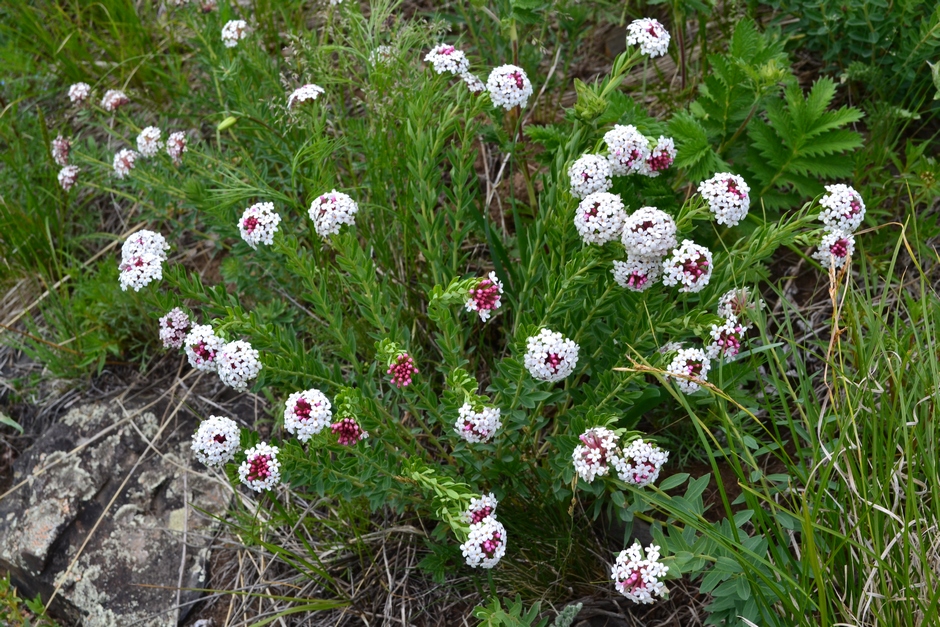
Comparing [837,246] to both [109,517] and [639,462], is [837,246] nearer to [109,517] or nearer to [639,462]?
[639,462]

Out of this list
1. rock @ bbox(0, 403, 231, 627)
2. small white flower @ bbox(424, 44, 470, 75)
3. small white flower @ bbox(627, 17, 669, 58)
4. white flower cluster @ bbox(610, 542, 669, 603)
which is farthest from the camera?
rock @ bbox(0, 403, 231, 627)

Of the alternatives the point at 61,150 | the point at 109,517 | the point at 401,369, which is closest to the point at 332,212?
the point at 401,369

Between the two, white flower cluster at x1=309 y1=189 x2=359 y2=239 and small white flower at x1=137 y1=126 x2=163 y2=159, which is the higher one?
white flower cluster at x1=309 y1=189 x2=359 y2=239

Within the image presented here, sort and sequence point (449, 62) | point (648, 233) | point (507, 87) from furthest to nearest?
point (449, 62)
point (507, 87)
point (648, 233)

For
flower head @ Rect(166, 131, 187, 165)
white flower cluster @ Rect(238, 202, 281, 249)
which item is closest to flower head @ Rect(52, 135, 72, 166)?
flower head @ Rect(166, 131, 187, 165)

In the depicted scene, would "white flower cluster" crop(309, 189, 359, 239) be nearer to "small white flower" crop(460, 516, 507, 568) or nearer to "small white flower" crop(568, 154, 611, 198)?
"small white flower" crop(568, 154, 611, 198)

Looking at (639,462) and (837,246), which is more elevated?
(837,246)

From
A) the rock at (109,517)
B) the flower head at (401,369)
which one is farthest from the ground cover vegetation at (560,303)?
the rock at (109,517)

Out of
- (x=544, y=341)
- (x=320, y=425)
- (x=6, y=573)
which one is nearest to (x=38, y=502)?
(x=6, y=573)
